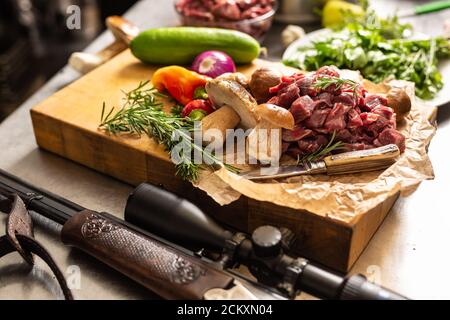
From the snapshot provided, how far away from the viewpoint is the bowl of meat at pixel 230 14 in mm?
1814

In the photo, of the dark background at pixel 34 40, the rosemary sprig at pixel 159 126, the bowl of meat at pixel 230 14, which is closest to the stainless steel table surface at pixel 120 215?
the rosemary sprig at pixel 159 126

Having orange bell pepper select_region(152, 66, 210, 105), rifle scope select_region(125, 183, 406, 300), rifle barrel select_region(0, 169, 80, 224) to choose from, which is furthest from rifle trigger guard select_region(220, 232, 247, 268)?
orange bell pepper select_region(152, 66, 210, 105)

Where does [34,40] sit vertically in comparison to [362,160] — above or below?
below

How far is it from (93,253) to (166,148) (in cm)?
29

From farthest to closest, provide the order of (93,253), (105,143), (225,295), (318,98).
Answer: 1. (105,143)
2. (318,98)
3. (93,253)
4. (225,295)

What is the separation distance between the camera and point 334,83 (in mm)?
1205

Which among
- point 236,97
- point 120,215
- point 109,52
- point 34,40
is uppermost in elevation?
point 236,97

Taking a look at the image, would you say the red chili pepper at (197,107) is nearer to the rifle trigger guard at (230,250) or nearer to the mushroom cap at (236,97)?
the mushroom cap at (236,97)

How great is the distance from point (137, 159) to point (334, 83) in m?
0.46

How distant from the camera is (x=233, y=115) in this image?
1.26 metres

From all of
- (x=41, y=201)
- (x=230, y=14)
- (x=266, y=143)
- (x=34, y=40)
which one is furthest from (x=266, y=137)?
(x=34, y=40)

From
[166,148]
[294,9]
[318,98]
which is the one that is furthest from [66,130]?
[294,9]

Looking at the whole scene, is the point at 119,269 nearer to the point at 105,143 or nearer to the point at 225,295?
the point at 225,295

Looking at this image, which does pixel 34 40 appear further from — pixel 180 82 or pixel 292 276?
pixel 292 276
